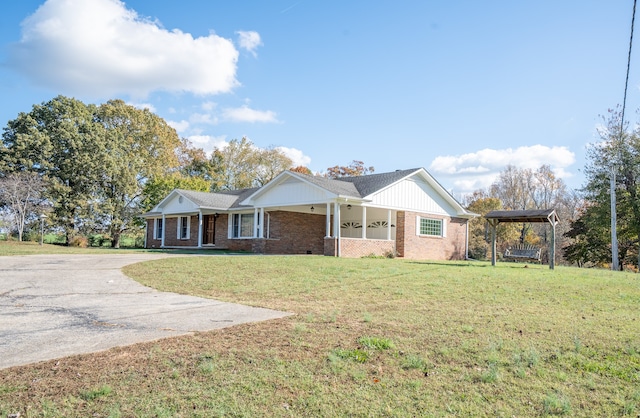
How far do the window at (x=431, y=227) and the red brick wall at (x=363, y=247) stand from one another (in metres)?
2.49

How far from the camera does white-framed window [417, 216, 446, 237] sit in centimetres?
2438

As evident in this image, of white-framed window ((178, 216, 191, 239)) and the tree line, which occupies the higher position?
the tree line

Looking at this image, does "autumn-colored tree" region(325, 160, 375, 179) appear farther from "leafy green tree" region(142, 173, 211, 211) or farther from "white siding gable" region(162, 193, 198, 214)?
"white siding gable" region(162, 193, 198, 214)

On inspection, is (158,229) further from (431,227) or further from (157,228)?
(431,227)

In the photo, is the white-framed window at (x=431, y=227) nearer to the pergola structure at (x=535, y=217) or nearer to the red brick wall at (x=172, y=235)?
the pergola structure at (x=535, y=217)

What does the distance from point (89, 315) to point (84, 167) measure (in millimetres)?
30682

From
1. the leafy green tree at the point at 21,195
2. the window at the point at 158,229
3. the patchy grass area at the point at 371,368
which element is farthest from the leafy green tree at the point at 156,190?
the patchy grass area at the point at 371,368

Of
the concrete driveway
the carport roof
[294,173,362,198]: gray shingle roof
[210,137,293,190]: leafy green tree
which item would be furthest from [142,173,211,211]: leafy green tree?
the carport roof

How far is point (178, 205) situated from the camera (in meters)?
29.2

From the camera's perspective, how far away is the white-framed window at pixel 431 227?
24.4m

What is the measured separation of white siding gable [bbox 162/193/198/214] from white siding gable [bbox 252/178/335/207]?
5.24 m

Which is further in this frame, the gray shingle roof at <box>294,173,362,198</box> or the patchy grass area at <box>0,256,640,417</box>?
the gray shingle roof at <box>294,173,362,198</box>

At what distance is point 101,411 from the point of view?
354 centimetres

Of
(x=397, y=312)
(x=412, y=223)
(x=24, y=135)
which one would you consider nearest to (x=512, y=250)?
(x=412, y=223)
